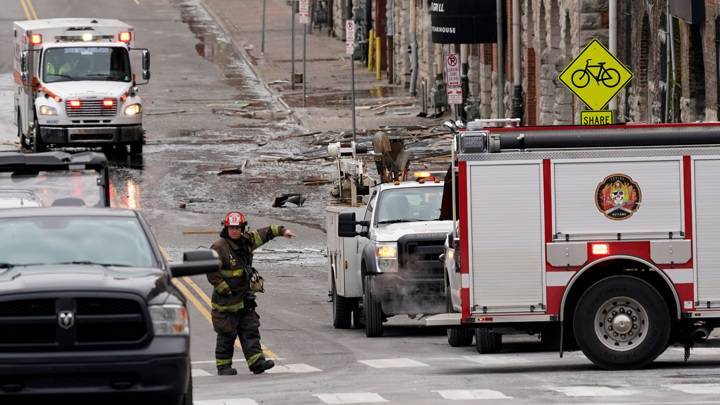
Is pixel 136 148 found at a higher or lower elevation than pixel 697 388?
higher

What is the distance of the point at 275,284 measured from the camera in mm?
28906

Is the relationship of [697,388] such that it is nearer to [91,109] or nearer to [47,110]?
[91,109]

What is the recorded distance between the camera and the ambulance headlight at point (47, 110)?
139 feet

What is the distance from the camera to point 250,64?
63094mm

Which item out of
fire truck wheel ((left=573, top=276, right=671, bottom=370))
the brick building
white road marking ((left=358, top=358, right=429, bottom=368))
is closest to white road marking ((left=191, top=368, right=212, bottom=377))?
white road marking ((left=358, top=358, right=429, bottom=368))

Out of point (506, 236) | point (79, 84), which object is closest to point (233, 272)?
point (506, 236)

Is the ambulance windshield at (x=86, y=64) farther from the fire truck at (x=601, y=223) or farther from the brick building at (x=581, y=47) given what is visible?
the fire truck at (x=601, y=223)

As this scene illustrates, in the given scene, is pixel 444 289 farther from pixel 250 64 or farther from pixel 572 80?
pixel 250 64

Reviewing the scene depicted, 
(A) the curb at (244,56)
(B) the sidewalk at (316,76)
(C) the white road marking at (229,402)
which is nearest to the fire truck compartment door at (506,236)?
(C) the white road marking at (229,402)

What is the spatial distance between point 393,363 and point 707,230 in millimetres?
3478

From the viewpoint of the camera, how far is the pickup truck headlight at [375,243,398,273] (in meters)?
21.6

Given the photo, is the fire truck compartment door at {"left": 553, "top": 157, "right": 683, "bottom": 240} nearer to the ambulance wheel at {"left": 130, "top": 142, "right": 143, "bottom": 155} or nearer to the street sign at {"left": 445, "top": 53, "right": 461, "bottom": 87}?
the street sign at {"left": 445, "top": 53, "right": 461, "bottom": 87}

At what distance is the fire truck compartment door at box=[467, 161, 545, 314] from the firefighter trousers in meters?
2.49

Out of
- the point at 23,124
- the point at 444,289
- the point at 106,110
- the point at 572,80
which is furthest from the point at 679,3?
the point at 23,124
